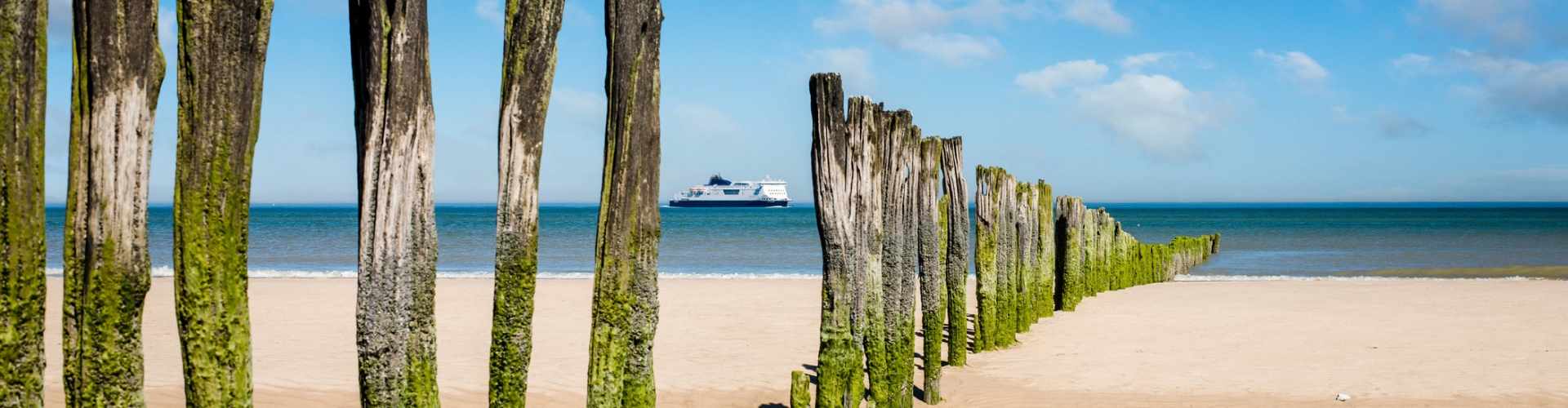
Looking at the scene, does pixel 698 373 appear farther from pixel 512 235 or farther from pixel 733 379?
pixel 512 235

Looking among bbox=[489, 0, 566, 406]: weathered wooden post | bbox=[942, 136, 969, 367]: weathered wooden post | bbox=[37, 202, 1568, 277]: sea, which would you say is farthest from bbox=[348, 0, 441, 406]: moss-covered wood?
bbox=[37, 202, 1568, 277]: sea

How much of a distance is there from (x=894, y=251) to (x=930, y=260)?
105 cm

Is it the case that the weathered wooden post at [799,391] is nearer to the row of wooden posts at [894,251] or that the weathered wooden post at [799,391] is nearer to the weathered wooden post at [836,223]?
the row of wooden posts at [894,251]

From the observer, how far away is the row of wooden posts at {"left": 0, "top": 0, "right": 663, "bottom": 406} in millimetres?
2658

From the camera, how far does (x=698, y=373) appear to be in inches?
348

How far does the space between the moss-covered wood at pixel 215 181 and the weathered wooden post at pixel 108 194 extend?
0.29 ft

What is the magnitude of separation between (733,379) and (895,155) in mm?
2981

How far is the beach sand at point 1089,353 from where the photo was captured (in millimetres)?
7958

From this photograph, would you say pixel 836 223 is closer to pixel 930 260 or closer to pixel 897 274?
pixel 897 274

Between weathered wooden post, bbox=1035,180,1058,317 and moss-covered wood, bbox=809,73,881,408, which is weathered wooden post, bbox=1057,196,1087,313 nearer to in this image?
weathered wooden post, bbox=1035,180,1058,317

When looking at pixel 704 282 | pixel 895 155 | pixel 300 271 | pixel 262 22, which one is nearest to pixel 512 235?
pixel 262 22

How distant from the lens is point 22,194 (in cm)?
260

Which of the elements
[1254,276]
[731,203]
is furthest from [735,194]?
[1254,276]

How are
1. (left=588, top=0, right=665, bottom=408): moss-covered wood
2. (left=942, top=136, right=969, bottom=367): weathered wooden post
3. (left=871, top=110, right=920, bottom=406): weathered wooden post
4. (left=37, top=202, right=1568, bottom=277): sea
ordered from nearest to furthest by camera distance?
(left=588, top=0, right=665, bottom=408): moss-covered wood → (left=871, top=110, right=920, bottom=406): weathered wooden post → (left=942, top=136, right=969, bottom=367): weathered wooden post → (left=37, top=202, right=1568, bottom=277): sea
